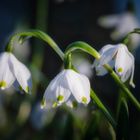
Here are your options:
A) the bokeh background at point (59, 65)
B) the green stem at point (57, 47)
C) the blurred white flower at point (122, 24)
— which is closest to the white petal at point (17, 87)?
the green stem at point (57, 47)

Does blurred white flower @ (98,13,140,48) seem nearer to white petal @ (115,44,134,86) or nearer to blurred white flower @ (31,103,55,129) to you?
blurred white flower @ (31,103,55,129)

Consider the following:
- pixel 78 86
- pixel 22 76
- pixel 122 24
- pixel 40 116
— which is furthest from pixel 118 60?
pixel 122 24

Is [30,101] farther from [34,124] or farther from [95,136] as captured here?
[95,136]

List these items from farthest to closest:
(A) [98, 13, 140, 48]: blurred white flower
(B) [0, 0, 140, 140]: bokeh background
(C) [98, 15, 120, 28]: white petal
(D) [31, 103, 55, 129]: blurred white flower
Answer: (C) [98, 15, 120, 28]: white petal
(A) [98, 13, 140, 48]: blurred white flower
(D) [31, 103, 55, 129]: blurred white flower
(B) [0, 0, 140, 140]: bokeh background

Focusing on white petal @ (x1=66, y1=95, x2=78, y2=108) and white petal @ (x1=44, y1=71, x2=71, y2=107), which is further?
white petal @ (x1=66, y1=95, x2=78, y2=108)

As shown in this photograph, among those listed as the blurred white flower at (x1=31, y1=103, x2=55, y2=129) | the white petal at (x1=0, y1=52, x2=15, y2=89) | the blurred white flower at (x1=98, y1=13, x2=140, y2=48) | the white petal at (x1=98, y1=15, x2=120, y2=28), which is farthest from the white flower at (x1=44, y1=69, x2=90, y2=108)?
the white petal at (x1=98, y1=15, x2=120, y2=28)

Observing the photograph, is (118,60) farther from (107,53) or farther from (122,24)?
(122,24)

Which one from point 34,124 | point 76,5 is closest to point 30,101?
point 34,124
